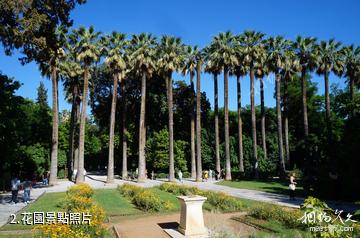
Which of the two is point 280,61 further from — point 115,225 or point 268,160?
point 115,225

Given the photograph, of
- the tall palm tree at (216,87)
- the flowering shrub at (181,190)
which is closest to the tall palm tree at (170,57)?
the tall palm tree at (216,87)

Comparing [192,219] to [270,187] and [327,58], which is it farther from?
[327,58]

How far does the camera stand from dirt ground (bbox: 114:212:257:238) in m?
12.2

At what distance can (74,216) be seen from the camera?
424 inches

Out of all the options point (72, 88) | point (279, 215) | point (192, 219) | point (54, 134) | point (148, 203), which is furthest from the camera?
point (72, 88)

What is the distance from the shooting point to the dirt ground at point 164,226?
12188 millimetres

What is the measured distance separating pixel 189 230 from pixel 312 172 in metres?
17.0

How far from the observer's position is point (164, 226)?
44.7ft

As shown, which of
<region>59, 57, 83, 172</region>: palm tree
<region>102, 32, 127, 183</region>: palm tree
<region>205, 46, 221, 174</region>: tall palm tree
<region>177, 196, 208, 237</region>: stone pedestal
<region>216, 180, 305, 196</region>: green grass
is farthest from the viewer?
<region>205, 46, 221, 174</region>: tall palm tree

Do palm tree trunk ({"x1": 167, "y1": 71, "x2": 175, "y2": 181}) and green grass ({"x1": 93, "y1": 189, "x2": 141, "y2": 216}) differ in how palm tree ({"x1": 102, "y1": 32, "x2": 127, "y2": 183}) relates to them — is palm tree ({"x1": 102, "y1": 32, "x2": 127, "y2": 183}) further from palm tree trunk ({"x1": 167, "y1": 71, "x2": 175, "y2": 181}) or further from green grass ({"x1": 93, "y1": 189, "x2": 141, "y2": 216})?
green grass ({"x1": 93, "y1": 189, "x2": 141, "y2": 216})

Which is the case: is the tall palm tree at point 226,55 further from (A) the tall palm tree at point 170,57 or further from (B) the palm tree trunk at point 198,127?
(A) the tall palm tree at point 170,57

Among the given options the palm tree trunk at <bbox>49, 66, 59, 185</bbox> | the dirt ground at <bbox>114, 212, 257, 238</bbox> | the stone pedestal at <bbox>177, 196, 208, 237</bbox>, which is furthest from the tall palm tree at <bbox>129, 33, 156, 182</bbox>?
the stone pedestal at <bbox>177, 196, 208, 237</bbox>

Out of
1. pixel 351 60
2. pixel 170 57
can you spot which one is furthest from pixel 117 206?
pixel 351 60

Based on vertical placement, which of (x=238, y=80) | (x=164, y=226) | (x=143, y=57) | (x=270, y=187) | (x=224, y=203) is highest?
(x=143, y=57)
